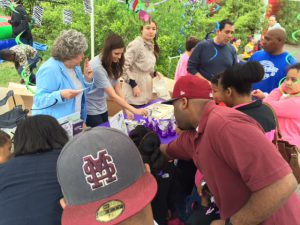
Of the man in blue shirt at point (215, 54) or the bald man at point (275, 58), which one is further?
the man in blue shirt at point (215, 54)

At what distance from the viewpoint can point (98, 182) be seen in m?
1.03

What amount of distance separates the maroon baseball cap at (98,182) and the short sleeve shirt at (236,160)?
1.35 ft

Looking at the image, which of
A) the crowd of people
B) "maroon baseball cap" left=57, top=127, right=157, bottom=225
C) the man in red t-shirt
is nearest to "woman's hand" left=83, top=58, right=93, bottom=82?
the crowd of people

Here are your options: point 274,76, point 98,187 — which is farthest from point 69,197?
point 274,76

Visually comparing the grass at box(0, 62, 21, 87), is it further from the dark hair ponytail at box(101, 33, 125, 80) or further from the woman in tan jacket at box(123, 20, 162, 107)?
the dark hair ponytail at box(101, 33, 125, 80)

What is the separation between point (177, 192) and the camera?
88.0 inches

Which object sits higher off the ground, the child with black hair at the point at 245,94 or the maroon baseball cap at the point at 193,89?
the maroon baseball cap at the point at 193,89

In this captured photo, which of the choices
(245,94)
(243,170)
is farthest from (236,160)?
(245,94)

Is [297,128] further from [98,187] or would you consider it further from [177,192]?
[98,187]

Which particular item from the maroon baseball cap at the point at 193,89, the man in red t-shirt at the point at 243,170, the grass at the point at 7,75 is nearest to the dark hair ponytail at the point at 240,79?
the maroon baseball cap at the point at 193,89

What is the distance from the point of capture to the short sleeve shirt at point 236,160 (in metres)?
1.24

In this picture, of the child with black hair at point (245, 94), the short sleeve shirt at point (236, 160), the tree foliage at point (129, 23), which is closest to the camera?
the short sleeve shirt at point (236, 160)

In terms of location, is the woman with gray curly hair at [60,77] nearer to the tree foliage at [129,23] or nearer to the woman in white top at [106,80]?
the woman in white top at [106,80]

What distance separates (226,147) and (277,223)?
0.46 meters
